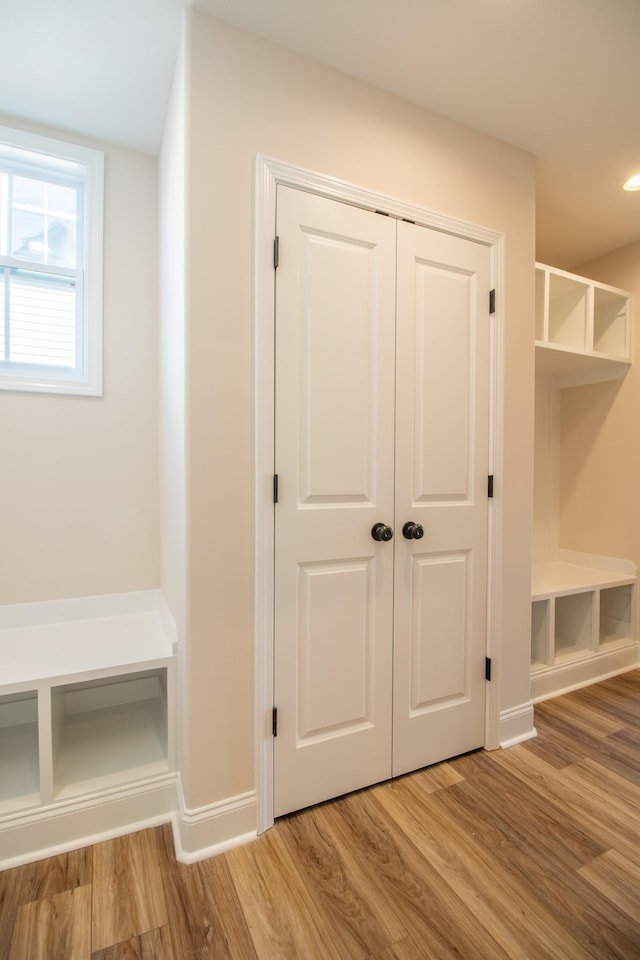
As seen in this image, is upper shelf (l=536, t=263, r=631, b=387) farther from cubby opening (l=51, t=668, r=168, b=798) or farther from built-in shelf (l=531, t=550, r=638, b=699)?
cubby opening (l=51, t=668, r=168, b=798)

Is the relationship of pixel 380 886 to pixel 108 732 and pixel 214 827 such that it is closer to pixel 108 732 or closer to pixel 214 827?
pixel 214 827

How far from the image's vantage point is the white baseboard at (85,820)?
1.38m

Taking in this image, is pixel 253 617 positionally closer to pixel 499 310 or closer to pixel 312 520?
pixel 312 520

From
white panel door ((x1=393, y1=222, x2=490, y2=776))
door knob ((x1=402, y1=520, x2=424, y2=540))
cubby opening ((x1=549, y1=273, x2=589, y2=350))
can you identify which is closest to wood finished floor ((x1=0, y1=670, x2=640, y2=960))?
white panel door ((x1=393, y1=222, x2=490, y2=776))

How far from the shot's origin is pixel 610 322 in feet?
9.71

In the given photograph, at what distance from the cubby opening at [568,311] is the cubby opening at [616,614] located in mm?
1645

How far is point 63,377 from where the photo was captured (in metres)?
2.03

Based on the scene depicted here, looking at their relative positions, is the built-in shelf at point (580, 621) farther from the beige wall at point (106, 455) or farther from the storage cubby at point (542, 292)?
the beige wall at point (106, 455)

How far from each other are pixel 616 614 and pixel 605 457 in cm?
108

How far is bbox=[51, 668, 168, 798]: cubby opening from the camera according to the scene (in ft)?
5.06

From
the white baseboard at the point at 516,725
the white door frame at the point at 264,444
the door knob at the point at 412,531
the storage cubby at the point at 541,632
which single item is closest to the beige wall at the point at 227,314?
the white door frame at the point at 264,444

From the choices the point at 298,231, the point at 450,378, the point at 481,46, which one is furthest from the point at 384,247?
the point at 481,46

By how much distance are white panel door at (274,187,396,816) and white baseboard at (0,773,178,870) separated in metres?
A: 0.43

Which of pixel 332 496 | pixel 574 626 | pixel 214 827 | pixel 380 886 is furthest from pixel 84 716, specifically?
pixel 574 626
